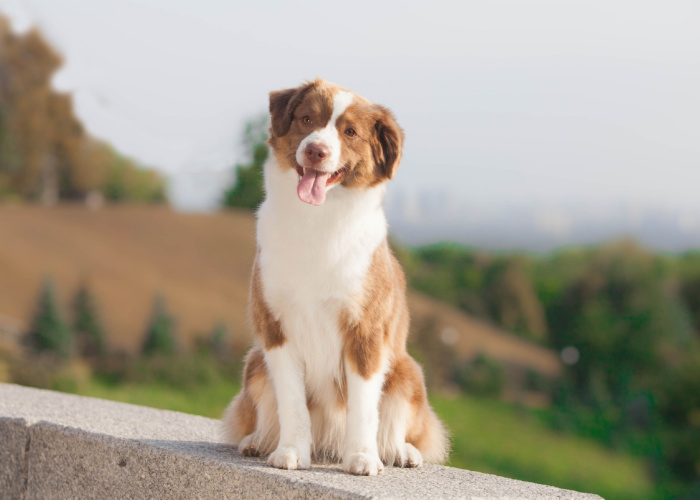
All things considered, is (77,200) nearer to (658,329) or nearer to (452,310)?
(452,310)

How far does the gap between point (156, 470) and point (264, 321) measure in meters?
0.98

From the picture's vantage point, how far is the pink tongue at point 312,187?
264 centimetres

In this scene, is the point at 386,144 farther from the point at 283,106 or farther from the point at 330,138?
the point at 283,106

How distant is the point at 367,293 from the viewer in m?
2.84

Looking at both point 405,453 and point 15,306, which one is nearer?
point 405,453

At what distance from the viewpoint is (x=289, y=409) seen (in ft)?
9.47

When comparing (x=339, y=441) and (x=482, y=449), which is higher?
(x=339, y=441)

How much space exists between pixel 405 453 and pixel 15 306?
12.2 metres

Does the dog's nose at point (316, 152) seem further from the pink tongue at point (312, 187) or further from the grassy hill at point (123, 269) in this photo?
the grassy hill at point (123, 269)

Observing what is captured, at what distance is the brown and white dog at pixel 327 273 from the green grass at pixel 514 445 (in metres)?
10.7

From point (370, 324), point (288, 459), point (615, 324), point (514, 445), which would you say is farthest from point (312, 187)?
point (615, 324)

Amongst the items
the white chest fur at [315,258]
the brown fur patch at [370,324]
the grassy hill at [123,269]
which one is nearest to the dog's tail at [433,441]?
the brown fur patch at [370,324]

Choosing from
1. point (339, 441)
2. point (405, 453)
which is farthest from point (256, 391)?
point (405, 453)

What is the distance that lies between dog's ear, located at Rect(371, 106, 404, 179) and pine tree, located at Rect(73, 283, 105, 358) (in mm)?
12193
